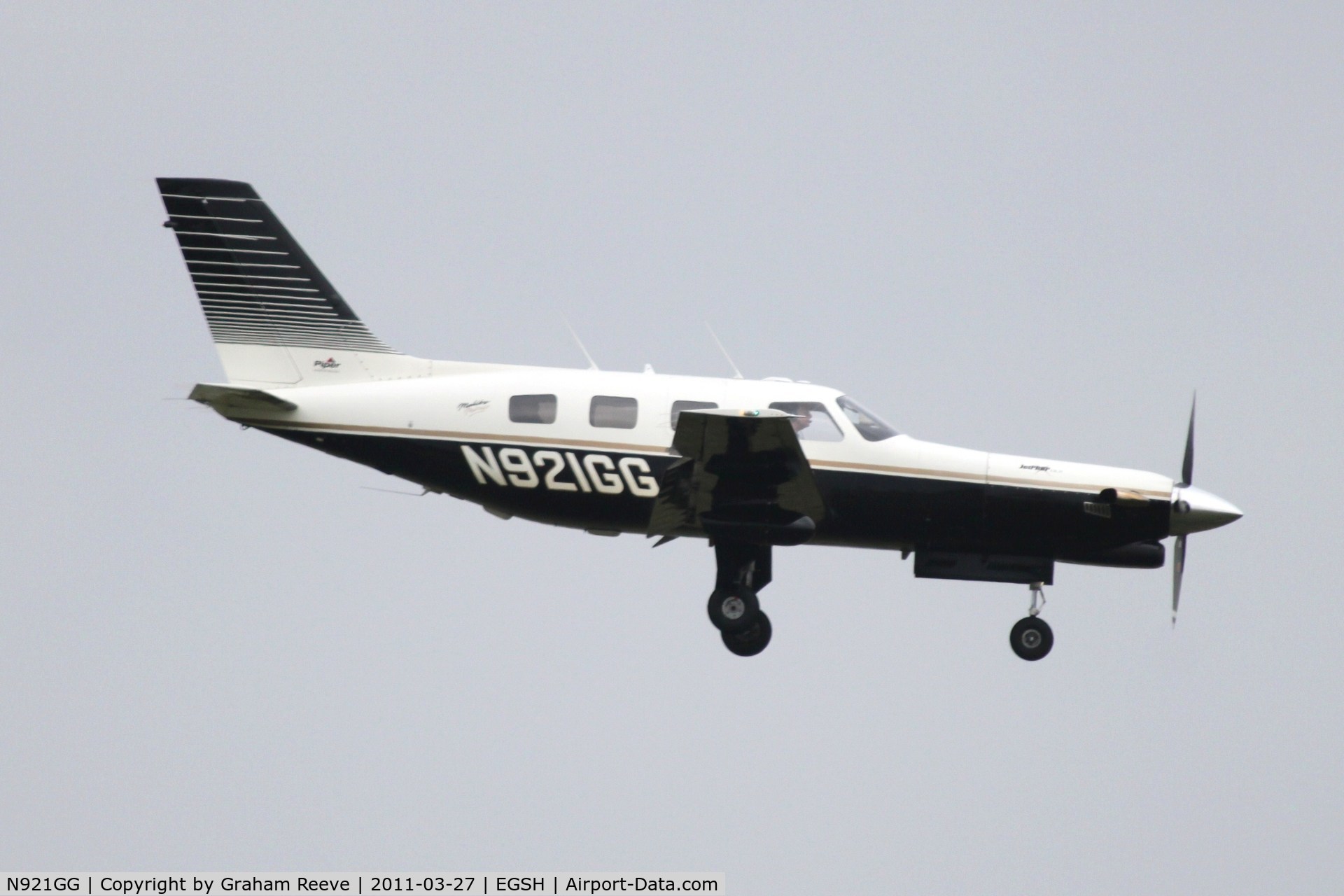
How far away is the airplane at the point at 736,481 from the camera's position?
56.6ft

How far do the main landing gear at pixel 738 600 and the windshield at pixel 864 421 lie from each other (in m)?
1.91

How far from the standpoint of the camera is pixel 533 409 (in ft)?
57.1

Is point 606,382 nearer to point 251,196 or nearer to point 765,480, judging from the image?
point 765,480

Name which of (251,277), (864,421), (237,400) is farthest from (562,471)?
(251,277)

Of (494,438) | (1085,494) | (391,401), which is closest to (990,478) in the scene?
(1085,494)

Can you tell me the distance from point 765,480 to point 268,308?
719cm

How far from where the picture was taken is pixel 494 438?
1744 centimetres

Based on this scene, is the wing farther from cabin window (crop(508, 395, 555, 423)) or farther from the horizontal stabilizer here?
the horizontal stabilizer

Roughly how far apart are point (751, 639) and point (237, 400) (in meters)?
7.24

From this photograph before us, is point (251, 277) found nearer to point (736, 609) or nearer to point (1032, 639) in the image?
point (736, 609)

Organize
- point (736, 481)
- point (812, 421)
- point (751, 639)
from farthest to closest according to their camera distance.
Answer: point (751, 639), point (812, 421), point (736, 481)

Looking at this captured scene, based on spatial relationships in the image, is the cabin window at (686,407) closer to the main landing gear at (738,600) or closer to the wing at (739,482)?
the wing at (739,482)

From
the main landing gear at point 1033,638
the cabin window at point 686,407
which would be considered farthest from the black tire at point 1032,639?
the cabin window at point 686,407

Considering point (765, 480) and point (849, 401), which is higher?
point (849, 401)
